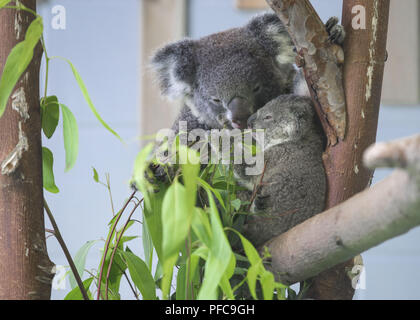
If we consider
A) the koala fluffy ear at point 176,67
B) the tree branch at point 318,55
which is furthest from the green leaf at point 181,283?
the koala fluffy ear at point 176,67

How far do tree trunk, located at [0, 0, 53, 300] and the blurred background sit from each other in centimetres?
179

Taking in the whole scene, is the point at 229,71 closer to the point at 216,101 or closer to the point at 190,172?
the point at 216,101

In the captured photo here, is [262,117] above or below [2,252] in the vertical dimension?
above

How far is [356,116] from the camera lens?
0.95 m

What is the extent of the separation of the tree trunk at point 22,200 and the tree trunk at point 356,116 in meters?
0.56

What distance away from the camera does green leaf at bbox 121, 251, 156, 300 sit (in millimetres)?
960

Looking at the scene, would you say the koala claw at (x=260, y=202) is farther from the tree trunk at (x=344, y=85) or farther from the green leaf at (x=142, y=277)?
the green leaf at (x=142, y=277)

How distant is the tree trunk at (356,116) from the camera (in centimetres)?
95

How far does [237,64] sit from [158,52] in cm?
28
